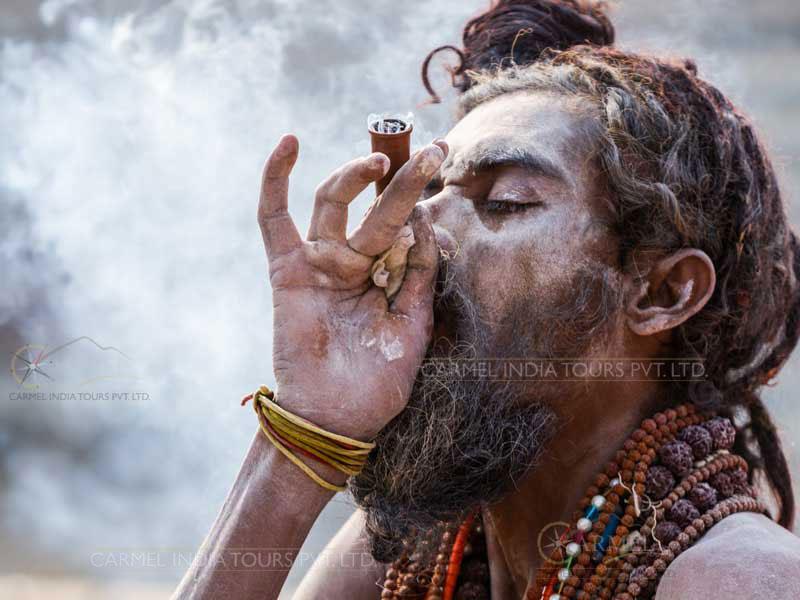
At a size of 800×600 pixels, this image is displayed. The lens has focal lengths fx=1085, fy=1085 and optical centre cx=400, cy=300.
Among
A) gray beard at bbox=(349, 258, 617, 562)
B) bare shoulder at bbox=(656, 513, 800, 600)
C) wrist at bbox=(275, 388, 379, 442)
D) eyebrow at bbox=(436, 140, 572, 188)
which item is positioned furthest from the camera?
eyebrow at bbox=(436, 140, 572, 188)

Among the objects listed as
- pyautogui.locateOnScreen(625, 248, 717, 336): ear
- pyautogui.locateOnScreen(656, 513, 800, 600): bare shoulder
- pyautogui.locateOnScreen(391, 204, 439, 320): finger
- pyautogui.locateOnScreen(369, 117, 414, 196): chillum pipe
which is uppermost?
pyautogui.locateOnScreen(369, 117, 414, 196): chillum pipe

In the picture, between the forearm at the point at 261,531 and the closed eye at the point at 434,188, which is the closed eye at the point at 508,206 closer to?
the closed eye at the point at 434,188

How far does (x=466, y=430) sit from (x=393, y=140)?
2.56 ft

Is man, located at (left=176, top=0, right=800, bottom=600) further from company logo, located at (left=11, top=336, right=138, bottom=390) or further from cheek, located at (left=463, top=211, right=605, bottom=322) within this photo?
company logo, located at (left=11, top=336, right=138, bottom=390)

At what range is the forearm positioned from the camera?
2.52 metres

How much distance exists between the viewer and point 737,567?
238 centimetres

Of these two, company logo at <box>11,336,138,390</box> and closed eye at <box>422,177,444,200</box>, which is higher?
company logo at <box>11,336,138,390</box>

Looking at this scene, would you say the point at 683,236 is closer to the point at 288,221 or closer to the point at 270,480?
the point at 288,221

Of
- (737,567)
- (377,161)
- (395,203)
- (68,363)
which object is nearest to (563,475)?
(737,567)

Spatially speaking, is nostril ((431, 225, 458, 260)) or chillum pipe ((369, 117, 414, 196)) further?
nostril ((431, 225, 458, 260))

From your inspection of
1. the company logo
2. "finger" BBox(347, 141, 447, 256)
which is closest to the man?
"finger" BBox(347, 141, 447, 256)

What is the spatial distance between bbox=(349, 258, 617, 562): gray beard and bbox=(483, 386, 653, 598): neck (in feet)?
0.34

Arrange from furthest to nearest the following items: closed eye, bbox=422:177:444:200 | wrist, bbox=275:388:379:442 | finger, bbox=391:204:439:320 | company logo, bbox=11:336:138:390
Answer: company logo, bbox=11:336:138:390 → closed eye, bbox=422:177:444:200 → finger, bbox=391:204:439:320 → wrist, bbox=275:388:379:442

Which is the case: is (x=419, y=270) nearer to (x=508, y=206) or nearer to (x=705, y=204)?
(x=508, y=206)
